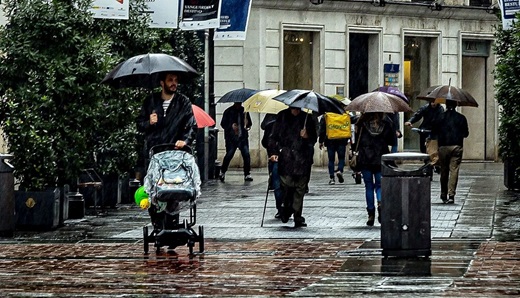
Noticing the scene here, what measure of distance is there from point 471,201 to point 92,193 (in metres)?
6.47

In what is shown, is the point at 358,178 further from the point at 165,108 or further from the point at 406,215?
the point at 406,215

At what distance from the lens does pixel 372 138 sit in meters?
19.0

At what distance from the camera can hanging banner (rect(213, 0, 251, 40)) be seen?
31219 mm

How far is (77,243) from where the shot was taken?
17.0 metres

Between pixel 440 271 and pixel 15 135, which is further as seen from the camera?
pixel 15 135

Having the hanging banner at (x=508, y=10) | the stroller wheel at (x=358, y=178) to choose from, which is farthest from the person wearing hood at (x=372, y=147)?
the stroller wheel at (x=358, y=178)

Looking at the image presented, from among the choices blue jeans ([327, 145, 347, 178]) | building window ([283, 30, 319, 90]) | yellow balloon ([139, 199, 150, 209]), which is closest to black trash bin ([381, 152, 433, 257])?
yellow balloon ([139, 199, 150, 209])

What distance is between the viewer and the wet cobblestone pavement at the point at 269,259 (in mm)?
11984

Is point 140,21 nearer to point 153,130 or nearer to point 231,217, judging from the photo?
point 231,217

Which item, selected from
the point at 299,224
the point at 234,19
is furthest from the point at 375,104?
the point at 234,19

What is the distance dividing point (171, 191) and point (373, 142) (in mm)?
4968

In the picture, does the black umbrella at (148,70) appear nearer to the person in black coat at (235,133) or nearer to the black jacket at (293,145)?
the black jacket at (293,145)

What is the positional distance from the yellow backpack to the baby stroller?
14860mm

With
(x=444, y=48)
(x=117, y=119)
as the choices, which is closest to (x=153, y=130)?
(x=117, y=119)
